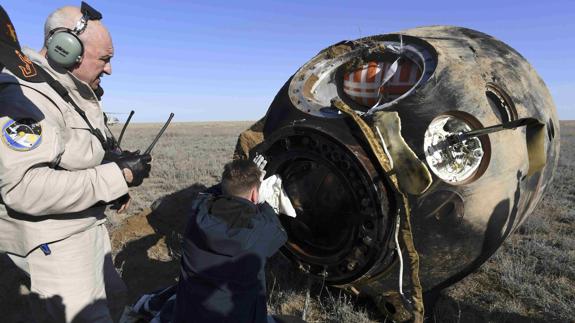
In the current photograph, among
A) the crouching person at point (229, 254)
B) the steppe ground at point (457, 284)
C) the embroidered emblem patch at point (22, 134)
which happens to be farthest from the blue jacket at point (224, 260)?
the steppe ground at point (457, 284)

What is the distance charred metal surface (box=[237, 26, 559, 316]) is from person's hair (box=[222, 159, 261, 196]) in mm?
594

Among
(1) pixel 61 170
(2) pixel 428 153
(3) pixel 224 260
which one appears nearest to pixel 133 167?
(1) pixel 61 170

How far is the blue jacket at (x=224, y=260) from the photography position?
2.10 metres

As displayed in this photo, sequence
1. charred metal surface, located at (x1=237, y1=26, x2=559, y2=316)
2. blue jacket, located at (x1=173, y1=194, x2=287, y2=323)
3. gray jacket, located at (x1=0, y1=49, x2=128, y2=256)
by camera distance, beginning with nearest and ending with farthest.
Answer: blue jacket, located at (x1=173, y1=194, x2=287, y2=323), gray jacket, located at (x1=0, y1=49, x2=128, y2=256), charred metal surface, located at (x1=237, y1=26, x2=559, y2=316)

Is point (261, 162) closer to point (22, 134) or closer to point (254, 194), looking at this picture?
point (254, 194)

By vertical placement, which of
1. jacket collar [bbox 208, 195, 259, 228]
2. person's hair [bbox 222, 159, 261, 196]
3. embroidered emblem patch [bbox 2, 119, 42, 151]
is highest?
embroidered emblem patch [bbox 2, 119, 42, 151]

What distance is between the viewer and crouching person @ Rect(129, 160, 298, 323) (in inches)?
82.9

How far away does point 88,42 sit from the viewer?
2756mm

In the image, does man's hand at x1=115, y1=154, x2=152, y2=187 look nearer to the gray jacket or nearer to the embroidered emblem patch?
the gray jacket

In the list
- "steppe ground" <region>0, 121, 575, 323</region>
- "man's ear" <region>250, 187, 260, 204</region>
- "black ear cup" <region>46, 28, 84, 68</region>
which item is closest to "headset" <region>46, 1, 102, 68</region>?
"black ear cup" <region>46, 28, 84, 68</region>

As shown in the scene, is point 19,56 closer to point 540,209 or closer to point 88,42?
point 88,42

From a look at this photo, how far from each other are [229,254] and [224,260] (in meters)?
0.05

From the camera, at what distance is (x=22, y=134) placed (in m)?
2.21

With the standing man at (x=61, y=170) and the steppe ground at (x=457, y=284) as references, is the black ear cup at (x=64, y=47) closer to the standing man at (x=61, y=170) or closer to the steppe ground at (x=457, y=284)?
the standing man at (x=61, y=170)
